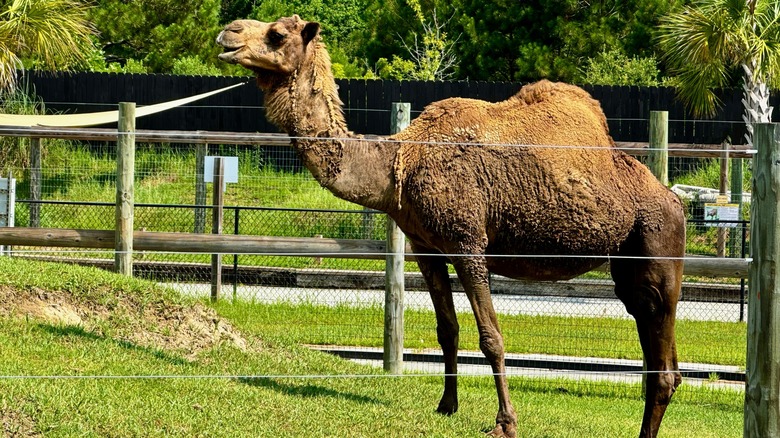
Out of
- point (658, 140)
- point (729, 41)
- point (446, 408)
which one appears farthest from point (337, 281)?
point (446, 408)

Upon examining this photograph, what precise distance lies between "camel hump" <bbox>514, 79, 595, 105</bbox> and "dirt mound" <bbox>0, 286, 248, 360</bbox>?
3099mm

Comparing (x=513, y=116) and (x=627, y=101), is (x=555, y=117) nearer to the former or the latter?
(x=513, y=116)

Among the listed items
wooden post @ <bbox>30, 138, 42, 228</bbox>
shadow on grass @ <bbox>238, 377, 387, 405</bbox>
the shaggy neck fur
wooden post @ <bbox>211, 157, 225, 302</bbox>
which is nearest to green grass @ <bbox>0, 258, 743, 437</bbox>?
shadow on grass @ <bbox>238, 377, 387, 405</bbox>

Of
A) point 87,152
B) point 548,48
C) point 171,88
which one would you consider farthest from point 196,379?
point 548,48

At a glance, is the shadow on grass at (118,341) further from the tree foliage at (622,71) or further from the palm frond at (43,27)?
the tree foliage at (622,71)

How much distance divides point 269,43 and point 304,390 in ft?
8.03

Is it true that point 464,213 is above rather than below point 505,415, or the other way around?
above

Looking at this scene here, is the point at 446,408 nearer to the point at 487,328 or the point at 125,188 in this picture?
the point at 487,328

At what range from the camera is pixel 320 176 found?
8.14m

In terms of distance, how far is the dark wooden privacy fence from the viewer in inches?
1005

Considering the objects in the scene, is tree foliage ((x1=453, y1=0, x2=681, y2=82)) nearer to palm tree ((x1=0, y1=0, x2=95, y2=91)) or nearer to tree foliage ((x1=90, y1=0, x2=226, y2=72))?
tree foliage ((x1=90, y1=0, x2=226, y2=72))

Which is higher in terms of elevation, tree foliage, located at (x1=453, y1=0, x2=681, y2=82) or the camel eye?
tree foliage, located at (x1=453, y1=0, x2=681, y2=82)

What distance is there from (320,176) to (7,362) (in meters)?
2.34

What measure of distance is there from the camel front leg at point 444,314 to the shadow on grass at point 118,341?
6.02 ft
